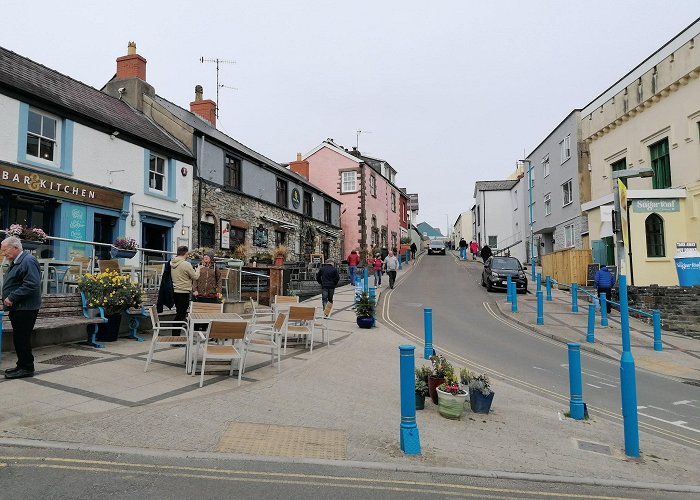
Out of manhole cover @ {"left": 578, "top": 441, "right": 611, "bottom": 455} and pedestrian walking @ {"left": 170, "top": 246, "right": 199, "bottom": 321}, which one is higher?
pedestrian walking @ {"left": 170, "top": 246, "right": 199, "bottom": 321}

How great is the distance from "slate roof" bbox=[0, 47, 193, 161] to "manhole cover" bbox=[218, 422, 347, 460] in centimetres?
1243

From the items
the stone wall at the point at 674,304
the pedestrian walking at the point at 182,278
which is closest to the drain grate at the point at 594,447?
the pedestrian walking at the point at 182,278

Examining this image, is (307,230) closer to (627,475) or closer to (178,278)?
(178,278)

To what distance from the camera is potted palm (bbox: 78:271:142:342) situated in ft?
27.9

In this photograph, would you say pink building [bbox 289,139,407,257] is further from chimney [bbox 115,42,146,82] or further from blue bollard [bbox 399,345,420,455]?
blue bollard [bbox 399,345,420,455]

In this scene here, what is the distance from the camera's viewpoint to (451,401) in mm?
5645

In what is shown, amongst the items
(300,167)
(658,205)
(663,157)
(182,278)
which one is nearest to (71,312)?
(182,278)

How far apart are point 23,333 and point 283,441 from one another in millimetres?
4063

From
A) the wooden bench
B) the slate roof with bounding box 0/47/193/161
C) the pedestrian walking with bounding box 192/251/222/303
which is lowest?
the wooden bench

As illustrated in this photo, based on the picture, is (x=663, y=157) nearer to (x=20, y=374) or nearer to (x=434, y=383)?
(x=434, y=383)

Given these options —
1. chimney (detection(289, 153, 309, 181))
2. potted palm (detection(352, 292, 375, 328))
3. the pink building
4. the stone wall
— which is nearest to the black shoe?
potted palm (detection(352, 292, 375, 328))

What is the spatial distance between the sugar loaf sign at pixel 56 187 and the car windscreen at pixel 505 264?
55.9ft

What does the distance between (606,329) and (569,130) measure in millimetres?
17601

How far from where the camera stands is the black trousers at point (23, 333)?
19.4ft
